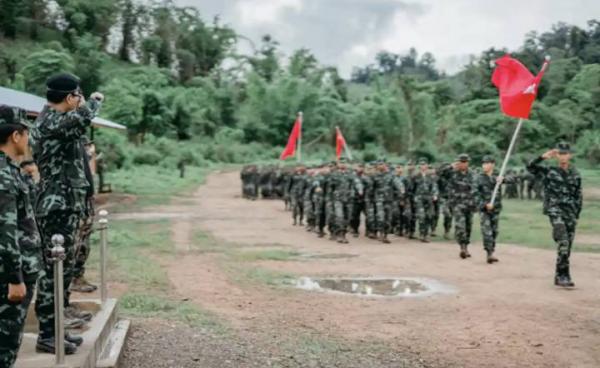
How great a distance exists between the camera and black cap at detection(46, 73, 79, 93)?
16.3 feet

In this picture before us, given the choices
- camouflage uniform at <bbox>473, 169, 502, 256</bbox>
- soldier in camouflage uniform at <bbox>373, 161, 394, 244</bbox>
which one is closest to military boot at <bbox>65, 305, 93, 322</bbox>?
camouflage uniform at <bbox>473, 169, 502, 256</bbox>

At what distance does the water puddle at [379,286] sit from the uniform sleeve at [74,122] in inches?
204

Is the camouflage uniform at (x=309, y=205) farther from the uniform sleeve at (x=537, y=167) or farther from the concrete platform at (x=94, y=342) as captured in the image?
the concrete platform at (x=94, y=342)

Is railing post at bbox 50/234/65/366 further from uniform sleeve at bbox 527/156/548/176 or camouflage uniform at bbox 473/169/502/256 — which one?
camouflage uniform at bbox 473/169/502/256

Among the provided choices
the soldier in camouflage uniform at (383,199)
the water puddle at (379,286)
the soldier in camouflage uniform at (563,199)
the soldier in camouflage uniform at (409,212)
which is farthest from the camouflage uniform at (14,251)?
the soldier in camouflage uniform at (409,212)

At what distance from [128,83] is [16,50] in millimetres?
11517

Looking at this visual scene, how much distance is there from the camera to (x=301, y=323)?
7.41 meters

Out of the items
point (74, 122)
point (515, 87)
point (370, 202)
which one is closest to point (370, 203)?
point (370, 202)

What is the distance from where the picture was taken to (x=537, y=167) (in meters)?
9.64

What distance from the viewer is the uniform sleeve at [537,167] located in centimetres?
955

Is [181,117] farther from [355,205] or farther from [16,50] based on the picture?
[355,205]

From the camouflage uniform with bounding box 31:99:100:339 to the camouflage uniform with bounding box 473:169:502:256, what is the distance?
8.12m

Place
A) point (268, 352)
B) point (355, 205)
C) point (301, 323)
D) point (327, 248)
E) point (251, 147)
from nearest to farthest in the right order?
point (268, 352) < point (301, 323) < point (327, 248) < point (355, 205) < point (251, 147)

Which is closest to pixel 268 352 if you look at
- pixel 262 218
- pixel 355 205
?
pixel 355 205
